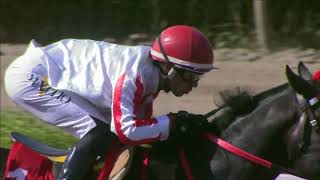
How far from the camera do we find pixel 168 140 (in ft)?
12.1

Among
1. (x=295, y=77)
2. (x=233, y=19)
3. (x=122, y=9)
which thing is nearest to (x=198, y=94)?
(x=233, y=19)

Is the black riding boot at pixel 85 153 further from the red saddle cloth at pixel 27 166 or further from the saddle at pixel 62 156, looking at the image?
the red saddle cloth at pixel 27 166

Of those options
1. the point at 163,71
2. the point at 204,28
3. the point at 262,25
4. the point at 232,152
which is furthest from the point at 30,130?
the point at 204,28

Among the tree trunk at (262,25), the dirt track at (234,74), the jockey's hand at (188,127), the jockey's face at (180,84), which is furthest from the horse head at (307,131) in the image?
the tree trunk at (262,25)

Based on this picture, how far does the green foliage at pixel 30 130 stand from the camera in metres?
7.19

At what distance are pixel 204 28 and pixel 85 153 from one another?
9.24m

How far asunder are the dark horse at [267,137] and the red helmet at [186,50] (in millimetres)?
248

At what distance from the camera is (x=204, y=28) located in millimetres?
12852

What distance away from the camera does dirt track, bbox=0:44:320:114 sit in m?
8.71

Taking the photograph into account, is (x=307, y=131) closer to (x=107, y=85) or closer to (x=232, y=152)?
(x=232, y=152)

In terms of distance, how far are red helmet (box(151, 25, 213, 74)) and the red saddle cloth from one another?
2.82 ft

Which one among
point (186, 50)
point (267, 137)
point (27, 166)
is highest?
point (186, 50)

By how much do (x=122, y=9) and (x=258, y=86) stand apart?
200 inches

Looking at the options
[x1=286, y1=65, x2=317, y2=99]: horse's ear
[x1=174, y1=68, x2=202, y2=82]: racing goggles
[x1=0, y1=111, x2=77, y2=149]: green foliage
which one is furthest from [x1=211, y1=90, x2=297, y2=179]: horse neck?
[x1=0, y1=111, x2=77, y2=149]: green foliage
